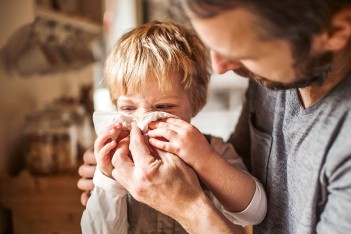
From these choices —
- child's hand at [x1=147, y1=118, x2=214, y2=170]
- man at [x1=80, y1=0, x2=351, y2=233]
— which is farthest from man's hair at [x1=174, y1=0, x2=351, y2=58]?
child's hand at [x1=147, y1=118, x2=214, y2=170]

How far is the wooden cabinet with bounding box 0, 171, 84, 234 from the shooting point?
1653 mm

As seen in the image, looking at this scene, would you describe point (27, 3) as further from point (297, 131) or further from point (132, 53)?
point (297, 131)

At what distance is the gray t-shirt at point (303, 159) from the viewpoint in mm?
762

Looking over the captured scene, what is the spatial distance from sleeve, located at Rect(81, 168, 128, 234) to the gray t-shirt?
38 cm

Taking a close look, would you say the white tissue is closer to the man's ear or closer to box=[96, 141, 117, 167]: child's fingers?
box=[96, 141, 117, 167]: child's fingers

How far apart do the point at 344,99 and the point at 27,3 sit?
1545 mm

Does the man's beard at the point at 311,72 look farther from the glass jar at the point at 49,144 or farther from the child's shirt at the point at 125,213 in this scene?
the glass jar at the point at 49,144

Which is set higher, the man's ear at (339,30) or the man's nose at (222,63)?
the man's ear at (339,30)

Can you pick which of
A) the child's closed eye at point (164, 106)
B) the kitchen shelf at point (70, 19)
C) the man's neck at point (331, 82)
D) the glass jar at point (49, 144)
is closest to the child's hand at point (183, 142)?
the child's closed eye at point (164, 106)

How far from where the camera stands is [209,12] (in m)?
0.69

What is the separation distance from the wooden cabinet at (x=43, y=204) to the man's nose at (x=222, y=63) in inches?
41.9

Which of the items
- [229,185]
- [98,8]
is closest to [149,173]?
[229,185]

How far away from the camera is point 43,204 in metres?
1.68

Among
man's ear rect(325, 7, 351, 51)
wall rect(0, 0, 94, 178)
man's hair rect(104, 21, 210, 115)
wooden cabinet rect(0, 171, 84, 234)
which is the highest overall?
man's ear rect(325, 7, 351, 51)
